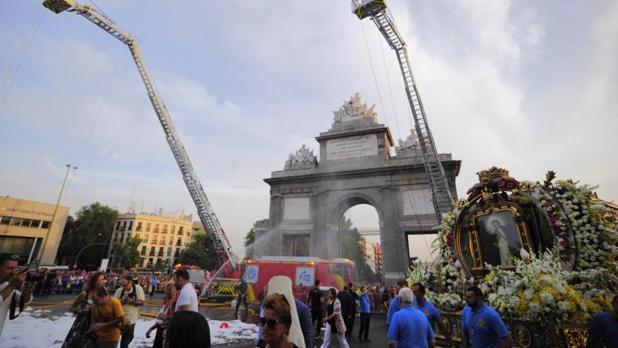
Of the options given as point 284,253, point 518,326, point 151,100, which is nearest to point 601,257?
point 518,326

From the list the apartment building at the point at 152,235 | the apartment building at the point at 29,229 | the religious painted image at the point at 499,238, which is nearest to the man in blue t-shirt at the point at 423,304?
the religious painted image at the point at 499,238

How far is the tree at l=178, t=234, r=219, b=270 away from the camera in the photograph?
173 feet

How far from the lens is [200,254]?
52.8 metres

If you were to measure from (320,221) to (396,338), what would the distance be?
22744 millimetres

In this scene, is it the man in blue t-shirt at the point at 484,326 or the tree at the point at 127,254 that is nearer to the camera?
the man in blue t-shirt at the point at 484,326

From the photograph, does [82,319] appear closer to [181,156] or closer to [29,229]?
[181,156]

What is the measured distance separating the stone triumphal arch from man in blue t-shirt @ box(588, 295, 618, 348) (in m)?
18.7

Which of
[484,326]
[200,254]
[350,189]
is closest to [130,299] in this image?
[484,326]

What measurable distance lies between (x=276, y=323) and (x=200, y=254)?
2218 inches

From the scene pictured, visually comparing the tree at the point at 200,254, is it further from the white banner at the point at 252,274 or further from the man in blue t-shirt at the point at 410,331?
the man in blue t-shirt at the point at 410,331

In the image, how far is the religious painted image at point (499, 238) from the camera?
24.7ft

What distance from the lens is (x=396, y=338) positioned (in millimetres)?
3775

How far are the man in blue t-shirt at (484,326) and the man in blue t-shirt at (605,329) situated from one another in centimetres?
140

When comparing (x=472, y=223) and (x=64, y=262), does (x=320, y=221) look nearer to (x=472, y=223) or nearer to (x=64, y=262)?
(x=472, y=223)
